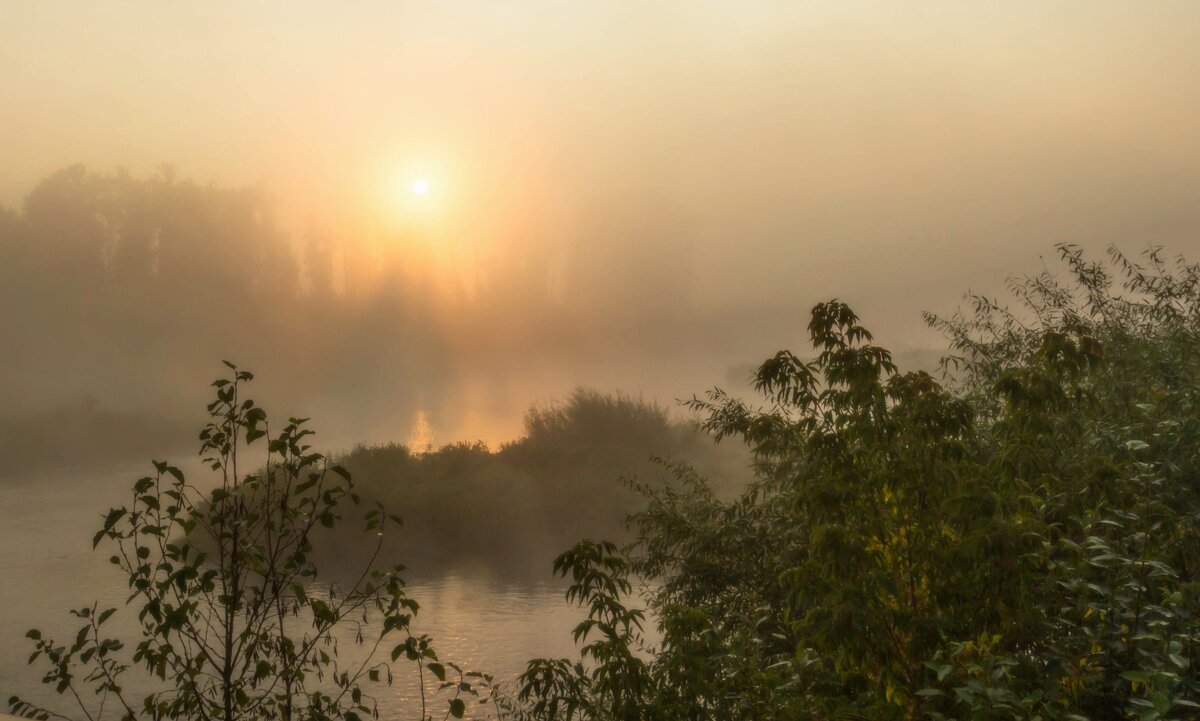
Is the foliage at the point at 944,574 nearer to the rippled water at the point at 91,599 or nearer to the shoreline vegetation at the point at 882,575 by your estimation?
the shoreline vegetation at the point at 882,575

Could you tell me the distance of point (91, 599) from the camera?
12.5 meters

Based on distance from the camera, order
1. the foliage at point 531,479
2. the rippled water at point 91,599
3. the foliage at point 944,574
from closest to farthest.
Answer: the foliage at point 944,574, the rippled water at point 91,599, the foliage at point 531,479

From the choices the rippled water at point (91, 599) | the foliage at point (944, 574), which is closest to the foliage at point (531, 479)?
the rippled water at point (91, 599)

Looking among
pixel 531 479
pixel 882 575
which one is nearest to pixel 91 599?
pixel 531 479

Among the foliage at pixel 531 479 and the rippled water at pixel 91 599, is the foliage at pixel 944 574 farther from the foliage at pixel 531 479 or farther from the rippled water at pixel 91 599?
the foliage at pixel 531 479

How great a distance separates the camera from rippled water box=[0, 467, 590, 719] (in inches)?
441

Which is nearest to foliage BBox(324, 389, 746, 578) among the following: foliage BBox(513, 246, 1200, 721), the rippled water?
the rippled water

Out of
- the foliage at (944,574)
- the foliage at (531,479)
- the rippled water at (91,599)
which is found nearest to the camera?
the foliage at (944,574)

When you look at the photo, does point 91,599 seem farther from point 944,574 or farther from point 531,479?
point 944,574

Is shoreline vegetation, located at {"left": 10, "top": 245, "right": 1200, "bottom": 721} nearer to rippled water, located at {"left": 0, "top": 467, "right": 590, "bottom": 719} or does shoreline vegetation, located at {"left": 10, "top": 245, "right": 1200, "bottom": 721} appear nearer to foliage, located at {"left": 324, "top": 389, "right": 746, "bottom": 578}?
rippled water, located at {"left": 0, "top": 467, "right": 590, "bottom": 719}

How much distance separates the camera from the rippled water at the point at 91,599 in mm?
11193

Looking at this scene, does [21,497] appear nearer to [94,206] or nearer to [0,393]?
[0,393]

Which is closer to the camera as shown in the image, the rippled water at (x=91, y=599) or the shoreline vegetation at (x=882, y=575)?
the shoreline vegetation at (x=882, y=575)

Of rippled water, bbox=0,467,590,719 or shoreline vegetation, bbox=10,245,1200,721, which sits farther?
rippled water, bbox=0,467,590,719
